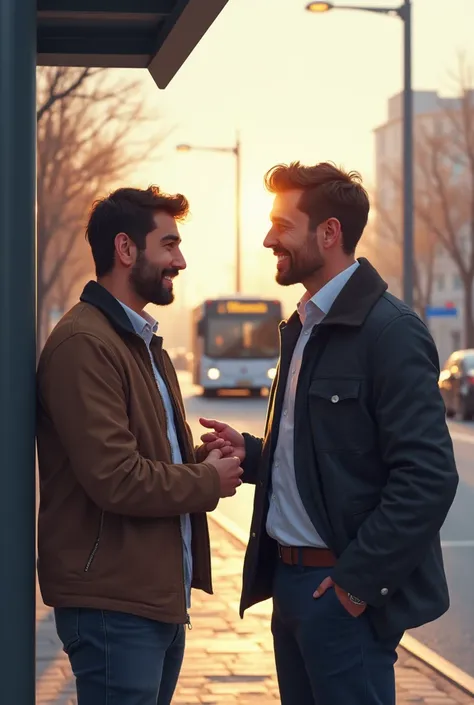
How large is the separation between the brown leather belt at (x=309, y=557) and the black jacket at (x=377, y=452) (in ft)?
0.17

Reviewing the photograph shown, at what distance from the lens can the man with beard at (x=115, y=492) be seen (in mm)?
3207

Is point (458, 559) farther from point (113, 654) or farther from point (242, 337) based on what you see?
point (242, 337)

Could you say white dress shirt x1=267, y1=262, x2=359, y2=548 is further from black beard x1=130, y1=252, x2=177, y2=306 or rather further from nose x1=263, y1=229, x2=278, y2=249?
black beard x1=130, y1=252, x2=177, y2=306

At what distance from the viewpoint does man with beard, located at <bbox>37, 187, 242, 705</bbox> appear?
3207mm

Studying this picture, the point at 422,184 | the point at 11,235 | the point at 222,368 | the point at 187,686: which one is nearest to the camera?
the point at 11,235

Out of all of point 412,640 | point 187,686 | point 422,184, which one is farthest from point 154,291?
point 422,184

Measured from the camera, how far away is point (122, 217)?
3480mm

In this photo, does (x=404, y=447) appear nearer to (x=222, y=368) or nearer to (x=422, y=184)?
(x=222, y=368)

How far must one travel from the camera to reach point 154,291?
11.5 ft

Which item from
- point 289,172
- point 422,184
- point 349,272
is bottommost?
point 349,272

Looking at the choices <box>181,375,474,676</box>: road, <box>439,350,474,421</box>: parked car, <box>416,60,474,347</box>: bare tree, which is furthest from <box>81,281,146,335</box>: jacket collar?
<box>416,60,474,347</box>: bare tree

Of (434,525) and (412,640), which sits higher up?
(434,525)

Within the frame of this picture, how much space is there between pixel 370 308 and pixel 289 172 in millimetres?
421

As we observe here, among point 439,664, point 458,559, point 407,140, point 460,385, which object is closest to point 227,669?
point 439,664
